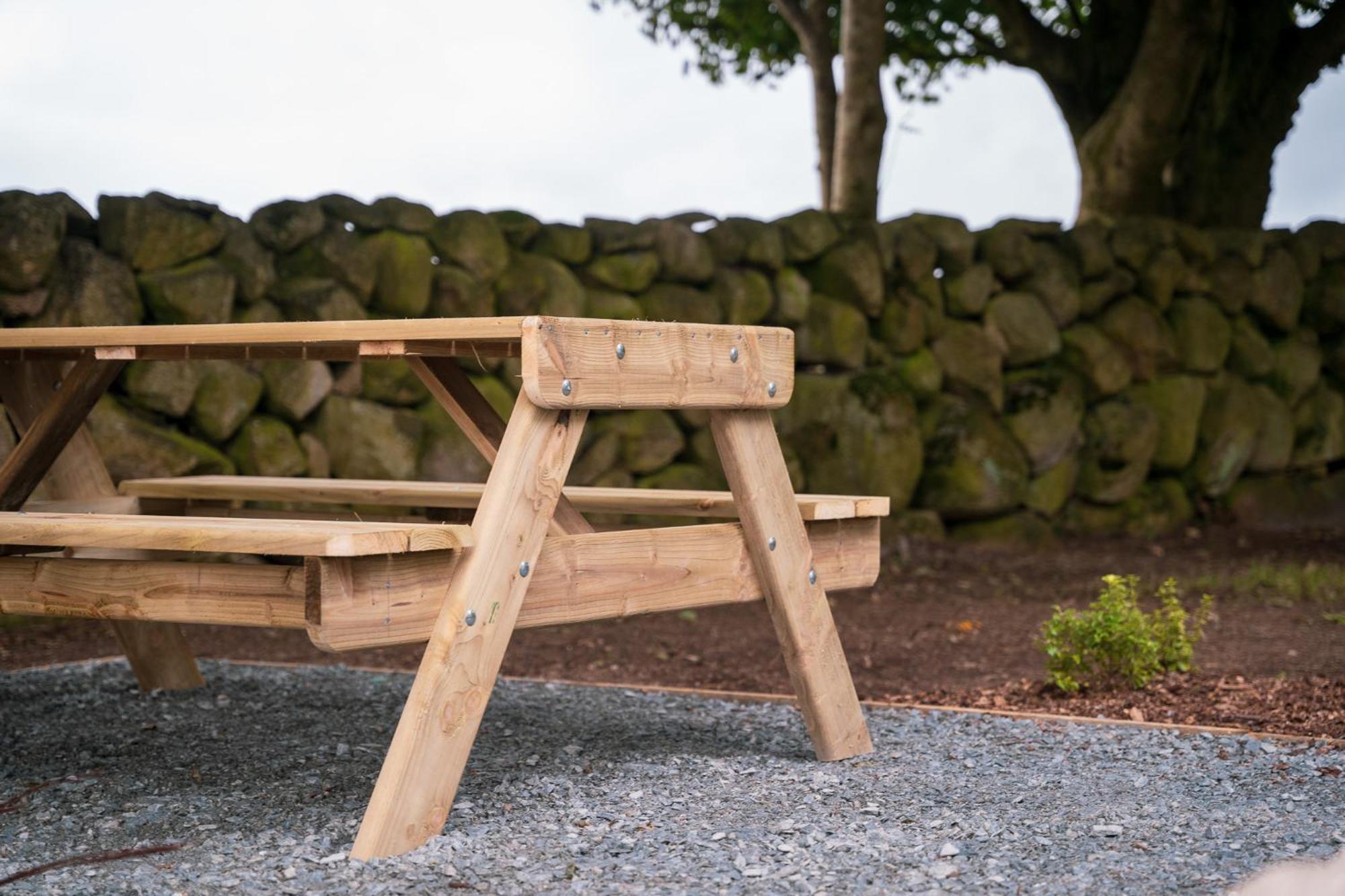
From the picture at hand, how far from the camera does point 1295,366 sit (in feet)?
28.3

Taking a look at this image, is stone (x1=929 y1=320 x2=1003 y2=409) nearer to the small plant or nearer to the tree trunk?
the tree trunk

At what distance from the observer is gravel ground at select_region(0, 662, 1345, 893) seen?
212 centimetres

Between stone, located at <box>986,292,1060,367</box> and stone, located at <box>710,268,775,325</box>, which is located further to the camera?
stone, located at <box>986,292,1060,367</box>

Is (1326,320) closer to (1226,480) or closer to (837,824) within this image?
(1226,480)

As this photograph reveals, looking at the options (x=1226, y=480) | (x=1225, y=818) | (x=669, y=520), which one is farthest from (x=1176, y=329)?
(x=1225, y=818)

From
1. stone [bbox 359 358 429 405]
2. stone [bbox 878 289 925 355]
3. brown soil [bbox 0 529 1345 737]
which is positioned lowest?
brown soil [bbox 0 529 1345 737]

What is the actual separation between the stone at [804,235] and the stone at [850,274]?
0.07 m

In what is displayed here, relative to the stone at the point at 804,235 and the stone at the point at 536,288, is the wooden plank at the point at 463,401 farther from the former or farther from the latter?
the stone at the point at 804,235

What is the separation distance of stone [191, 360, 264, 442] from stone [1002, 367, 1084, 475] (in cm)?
406

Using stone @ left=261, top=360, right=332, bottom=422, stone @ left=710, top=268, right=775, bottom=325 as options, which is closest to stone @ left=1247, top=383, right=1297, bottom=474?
stone @ left=710, top=268, right=775, bottom=325

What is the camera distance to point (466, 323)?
2.25m

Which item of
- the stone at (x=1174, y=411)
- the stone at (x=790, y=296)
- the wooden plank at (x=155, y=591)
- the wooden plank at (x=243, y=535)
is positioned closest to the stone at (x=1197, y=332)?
the stone at (x=1174, y=411)

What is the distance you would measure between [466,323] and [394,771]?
72 cm

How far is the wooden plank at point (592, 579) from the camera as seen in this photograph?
2080 mm
